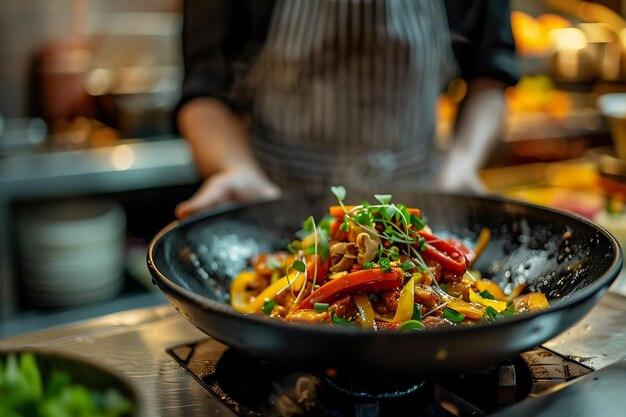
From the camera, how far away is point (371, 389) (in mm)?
1021

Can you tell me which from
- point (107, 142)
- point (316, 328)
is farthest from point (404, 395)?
point (107, 142)

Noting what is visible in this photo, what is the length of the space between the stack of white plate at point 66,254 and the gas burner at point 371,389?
78.1 inches

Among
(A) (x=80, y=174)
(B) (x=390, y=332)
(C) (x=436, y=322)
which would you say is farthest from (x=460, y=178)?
(A) (x=80, y=174)

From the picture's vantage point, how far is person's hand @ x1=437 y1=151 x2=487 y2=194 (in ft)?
5.89

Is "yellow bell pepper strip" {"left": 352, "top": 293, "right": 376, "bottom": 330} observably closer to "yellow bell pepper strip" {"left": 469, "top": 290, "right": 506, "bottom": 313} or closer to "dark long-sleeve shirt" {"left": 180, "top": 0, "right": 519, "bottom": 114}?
"yellow bell pepper strip" {"left": 469, "top": 290, "right": 506, "bottom": 313}

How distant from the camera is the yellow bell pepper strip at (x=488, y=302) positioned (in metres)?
1.11

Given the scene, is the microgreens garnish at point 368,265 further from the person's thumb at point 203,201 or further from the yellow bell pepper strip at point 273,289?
the person's thumb at point 203,201

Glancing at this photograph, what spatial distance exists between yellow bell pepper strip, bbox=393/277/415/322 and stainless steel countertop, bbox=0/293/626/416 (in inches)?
11.2

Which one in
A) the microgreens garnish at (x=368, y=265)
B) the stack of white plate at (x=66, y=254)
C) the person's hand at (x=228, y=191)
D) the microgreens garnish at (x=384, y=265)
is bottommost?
the stack of white plate at (x=66, y=254)

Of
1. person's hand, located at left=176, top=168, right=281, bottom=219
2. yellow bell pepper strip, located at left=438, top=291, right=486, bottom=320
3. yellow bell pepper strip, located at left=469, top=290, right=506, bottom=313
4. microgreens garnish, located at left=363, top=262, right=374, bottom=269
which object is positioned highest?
microgreens garnish, located at left=363, top=262, right=374, bottom=269

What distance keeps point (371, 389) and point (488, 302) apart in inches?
10.0


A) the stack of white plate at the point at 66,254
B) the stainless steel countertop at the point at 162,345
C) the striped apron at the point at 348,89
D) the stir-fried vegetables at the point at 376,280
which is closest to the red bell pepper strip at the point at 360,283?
the stir-fried vegetables at the point at 376,280

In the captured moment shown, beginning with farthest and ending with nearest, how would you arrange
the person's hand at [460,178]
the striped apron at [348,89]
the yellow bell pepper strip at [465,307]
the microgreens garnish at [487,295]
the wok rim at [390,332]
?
the striped apron at [348,89] < the person's hand at [460,178] < the microgreens garnish at [487,295] < the yellow bell pepper strip at [465,307] < the wok rim at [390,332]

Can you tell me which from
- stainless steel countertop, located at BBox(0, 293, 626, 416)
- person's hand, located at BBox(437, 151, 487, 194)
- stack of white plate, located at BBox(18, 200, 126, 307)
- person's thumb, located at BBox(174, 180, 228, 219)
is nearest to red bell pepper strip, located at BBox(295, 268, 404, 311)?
stainless steel countertop, located at BBox(0, 293, 626, 416)
